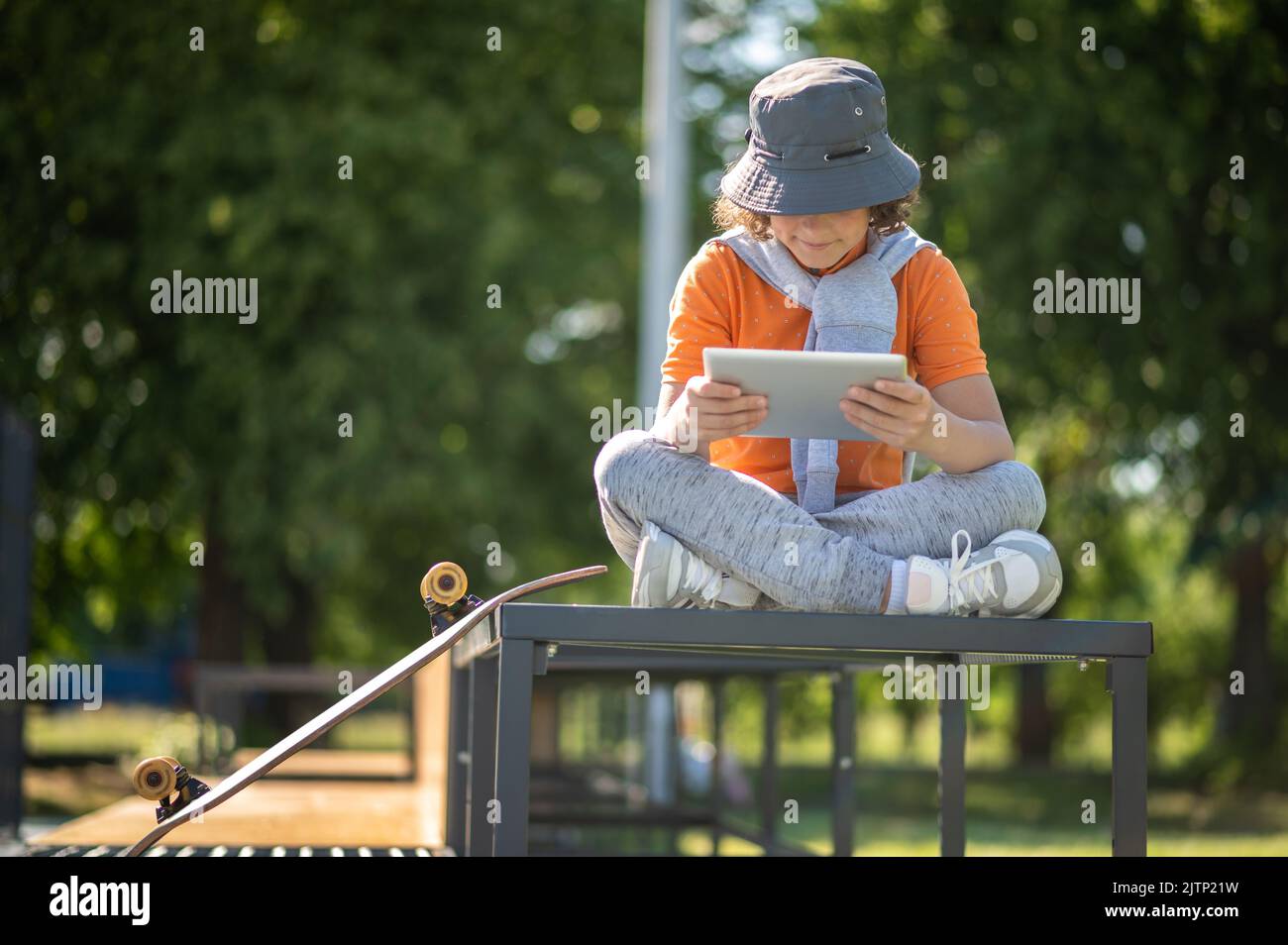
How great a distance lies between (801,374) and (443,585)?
684 mm

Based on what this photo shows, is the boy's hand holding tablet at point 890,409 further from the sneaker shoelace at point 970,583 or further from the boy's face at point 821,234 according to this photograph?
the boy's face at point 821,234

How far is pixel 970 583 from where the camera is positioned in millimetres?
2164

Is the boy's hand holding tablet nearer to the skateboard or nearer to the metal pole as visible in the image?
the skateboard

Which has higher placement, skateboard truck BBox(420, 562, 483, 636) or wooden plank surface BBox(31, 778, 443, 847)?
skateboard truck BBox(420, 562, 483, 636)

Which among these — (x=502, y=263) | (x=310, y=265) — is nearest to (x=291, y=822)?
(x=310, y=265)

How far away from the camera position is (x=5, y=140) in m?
12.4

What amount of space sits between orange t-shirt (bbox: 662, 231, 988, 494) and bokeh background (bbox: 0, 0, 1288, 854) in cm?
849

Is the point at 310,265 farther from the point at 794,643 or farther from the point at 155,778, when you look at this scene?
the point at 794,643

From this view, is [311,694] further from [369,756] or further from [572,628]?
[572,628]

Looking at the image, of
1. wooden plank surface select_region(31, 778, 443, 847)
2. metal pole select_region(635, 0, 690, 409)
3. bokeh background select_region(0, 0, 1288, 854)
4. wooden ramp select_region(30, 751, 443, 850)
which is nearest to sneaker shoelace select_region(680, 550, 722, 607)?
wooden ramp select_region(30, 751, 443, 850)

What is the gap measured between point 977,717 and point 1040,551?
1052 inches

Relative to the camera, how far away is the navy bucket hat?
231 cm

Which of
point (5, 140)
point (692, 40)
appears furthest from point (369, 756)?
point (692, 40)

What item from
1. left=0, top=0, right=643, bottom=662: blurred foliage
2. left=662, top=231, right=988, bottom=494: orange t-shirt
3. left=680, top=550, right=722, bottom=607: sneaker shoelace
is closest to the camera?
left=680, top=550, right=722, bottom=607: sneaker shoelace
